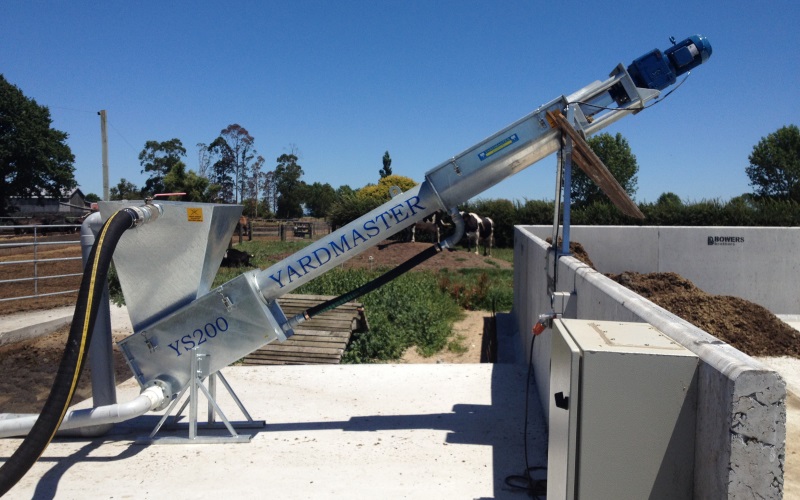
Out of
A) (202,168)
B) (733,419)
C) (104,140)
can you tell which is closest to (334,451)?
(733,419)

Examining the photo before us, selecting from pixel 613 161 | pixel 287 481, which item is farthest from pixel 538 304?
pixel 613 161

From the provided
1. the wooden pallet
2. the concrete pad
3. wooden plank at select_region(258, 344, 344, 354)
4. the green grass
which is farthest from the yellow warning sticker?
the green grass

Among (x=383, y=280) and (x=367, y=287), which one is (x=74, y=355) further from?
(x=383, y=280)

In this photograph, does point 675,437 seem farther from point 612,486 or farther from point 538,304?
point 538,304

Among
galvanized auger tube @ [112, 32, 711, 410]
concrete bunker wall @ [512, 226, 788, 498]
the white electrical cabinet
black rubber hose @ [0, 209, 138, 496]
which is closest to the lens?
concrete bunker wall @ [512, 226, 788, 498]

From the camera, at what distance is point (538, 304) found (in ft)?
21.9

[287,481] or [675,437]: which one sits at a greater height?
[675,437]

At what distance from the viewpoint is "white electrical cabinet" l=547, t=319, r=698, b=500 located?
7.52 ft

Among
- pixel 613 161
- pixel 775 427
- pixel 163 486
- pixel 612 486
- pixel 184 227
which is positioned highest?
pixel 613 161

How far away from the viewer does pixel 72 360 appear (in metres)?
4.02

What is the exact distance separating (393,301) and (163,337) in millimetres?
7196

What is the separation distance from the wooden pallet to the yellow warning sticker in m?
3.65

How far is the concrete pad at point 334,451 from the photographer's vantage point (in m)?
4.29

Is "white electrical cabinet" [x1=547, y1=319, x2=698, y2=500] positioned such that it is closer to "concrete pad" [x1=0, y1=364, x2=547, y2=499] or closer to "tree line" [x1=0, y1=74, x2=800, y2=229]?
"concrete pad" [x1=0, y1=364, x2=547, y2=499]
